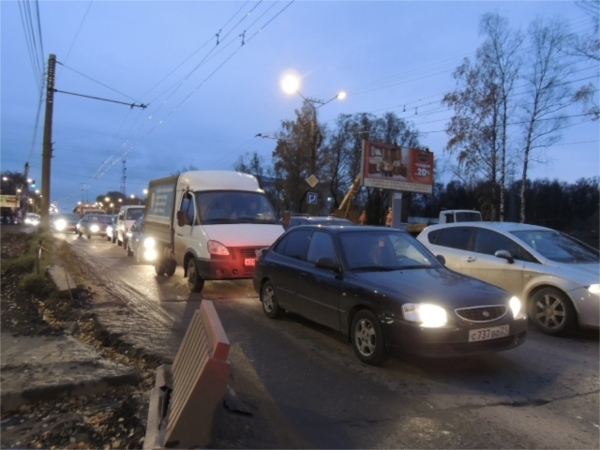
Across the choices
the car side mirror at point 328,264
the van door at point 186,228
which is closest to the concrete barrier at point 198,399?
the car side mirror at point 328,264

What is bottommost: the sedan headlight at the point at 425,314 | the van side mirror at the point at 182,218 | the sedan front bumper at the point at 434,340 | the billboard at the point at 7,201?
the sedan front bumper at the point at 434,340

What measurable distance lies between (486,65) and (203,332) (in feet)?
101

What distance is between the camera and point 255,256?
1007cm

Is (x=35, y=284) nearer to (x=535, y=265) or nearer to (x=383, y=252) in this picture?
(x=383, y=252)

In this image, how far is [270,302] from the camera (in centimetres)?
809

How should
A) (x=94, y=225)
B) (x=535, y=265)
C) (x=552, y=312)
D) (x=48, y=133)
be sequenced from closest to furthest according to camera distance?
(x=552, y=312), (x=535, y=265), (x=48, y=133), (x=94, y=225)

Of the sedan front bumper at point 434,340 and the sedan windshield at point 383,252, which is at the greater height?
the sedan windshield at point 383,252

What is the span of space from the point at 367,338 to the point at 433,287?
897mm

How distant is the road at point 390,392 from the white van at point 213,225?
6.92ft

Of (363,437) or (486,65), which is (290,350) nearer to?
(363,437)

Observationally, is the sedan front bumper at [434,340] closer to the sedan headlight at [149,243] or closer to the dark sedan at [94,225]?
the sedan headlight at [149,243]

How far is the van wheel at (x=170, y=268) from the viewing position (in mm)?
12795

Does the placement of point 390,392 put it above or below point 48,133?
below

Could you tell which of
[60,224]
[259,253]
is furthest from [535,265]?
[60,224]
